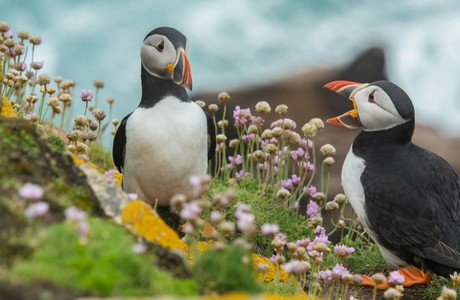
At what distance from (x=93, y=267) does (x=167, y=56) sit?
2.99 m

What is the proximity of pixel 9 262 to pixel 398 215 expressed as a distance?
3.79 meters

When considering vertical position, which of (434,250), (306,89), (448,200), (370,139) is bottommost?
(434,250)

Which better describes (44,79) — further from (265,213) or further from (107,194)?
(107,194)

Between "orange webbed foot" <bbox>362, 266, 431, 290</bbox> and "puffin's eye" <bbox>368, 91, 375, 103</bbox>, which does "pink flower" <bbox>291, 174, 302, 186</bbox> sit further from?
"puffin's eye" <bbox>368, 91, 375, 103</bbox>

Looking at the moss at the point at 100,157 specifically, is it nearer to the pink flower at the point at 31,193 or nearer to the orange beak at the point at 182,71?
the orange beak at the point at 182,71

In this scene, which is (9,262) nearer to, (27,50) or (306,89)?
(27,50)

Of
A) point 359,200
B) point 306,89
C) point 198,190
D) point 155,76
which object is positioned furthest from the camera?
point 306,89

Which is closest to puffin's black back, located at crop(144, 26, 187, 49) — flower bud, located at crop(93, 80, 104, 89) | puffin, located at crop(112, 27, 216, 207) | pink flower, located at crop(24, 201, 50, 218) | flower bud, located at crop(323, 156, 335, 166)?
puffin, located at crop(112, 27, 216, 207)

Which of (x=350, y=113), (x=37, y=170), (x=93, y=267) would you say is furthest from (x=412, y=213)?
(x=93, y=267)

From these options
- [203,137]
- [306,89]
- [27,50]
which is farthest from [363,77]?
[203,137]

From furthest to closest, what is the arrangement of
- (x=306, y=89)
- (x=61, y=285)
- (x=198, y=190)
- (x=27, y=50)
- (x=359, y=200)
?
(x=306, y=89), (x=27, y=50), (x=359, y=200), (x=198, y=190), (x=61, y=285)

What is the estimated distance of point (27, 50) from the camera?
8.15m

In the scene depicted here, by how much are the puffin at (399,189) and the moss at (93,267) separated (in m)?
3.23

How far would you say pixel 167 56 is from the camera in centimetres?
571
